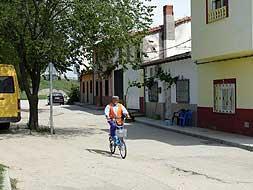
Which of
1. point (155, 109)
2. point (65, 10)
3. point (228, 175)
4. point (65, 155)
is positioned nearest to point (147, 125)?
point (155, 109)

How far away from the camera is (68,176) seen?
1109 cm

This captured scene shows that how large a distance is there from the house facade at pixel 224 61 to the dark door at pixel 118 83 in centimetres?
1982

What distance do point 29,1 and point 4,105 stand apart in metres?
4.38

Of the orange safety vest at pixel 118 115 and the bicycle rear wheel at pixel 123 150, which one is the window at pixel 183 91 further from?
the bicycle rear wheel at pixel 123 150

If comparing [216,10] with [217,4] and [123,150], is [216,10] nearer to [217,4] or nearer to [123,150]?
[217,4]

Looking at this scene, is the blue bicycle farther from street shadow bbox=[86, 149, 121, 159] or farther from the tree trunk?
the tree trunk

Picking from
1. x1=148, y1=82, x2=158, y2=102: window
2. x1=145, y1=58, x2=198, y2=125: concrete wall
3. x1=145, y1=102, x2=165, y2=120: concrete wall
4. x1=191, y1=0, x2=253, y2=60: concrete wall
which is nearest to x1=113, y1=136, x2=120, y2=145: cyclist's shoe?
x1=191, y1=0, x2=253, y2=60: concrete wall

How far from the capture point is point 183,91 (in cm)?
2623

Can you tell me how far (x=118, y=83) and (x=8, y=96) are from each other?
2262 centimetres

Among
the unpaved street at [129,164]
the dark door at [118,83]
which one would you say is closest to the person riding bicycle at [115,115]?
the unpaved street at [129,164]

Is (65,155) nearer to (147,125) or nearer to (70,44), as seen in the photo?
(70,44)

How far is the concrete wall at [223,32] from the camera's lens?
17.1 m

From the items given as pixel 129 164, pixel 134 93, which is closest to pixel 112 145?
pixel 129 164

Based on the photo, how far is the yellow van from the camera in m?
21.8
